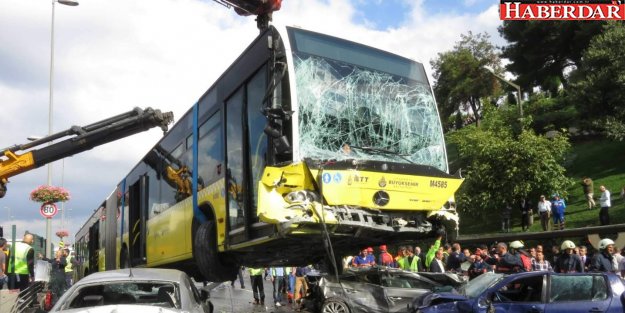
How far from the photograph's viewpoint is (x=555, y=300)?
895cm

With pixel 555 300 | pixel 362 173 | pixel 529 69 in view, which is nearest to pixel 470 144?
pixel 529 69

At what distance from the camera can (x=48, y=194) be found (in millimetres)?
22266

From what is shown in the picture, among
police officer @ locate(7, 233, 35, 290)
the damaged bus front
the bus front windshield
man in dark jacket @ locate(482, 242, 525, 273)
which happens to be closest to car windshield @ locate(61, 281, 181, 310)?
the damaged bus front

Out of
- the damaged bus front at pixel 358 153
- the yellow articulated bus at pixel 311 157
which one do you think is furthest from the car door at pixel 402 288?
the damaged bus front at pixel 358 153

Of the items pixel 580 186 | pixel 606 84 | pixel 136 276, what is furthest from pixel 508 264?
pixel 606 84

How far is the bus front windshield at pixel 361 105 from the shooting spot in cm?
770

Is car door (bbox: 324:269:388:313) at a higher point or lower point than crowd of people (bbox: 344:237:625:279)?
lower

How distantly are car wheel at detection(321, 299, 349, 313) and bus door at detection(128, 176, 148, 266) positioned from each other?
4.37m

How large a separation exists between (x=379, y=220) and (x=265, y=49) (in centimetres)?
268

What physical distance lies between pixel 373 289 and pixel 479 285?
3.26m

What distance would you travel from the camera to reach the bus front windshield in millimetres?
7695

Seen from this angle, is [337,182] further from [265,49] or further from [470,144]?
[470,144]

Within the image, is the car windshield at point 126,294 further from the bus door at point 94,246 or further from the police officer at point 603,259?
the bus door at point 94,246

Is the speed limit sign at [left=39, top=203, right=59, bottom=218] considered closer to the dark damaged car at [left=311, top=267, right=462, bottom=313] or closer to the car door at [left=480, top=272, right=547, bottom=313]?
the dark damaged car at [left=311, top=267, right=462, bottom=313]
